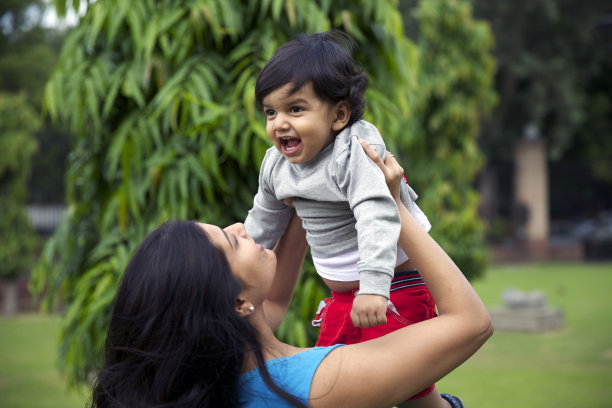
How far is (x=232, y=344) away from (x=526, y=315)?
812cm

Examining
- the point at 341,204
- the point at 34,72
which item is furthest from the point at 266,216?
the point at 34,72

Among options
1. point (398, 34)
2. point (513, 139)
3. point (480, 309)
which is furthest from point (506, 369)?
point (513, 139)

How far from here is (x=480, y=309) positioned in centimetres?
141

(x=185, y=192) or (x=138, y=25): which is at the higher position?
(x=138, y=25)

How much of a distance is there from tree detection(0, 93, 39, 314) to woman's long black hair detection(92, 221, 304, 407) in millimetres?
10129

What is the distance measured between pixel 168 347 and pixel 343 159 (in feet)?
1.74

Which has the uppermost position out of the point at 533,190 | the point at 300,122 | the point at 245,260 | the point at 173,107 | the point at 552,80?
the point at 552,80

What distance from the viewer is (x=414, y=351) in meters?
1.37

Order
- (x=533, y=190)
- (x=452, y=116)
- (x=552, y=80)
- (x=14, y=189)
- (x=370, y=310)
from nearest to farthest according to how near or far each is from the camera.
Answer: (x=370, y=310) → (x=452, y=116) → (x=14, y=189) → (x=552, y=80) → (x=533, y=190)

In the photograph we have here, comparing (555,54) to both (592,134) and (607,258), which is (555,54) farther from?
(607,258)

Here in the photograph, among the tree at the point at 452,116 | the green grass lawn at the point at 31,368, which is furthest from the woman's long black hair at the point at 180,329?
the tree at the point at 452,116

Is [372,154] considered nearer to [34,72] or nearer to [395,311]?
[395,311]

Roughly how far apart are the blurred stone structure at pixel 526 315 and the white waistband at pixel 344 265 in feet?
25.4

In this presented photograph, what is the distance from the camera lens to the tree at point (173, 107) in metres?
2.73
